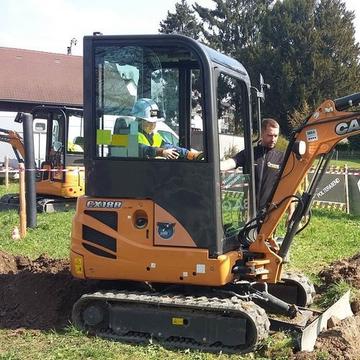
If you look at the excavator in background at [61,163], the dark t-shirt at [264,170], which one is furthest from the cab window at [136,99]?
the excavator in background at [61,163]

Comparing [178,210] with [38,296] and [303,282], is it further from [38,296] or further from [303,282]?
[38,296]

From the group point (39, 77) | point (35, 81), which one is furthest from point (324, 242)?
point (39, 77)

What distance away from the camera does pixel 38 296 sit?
6.52 m

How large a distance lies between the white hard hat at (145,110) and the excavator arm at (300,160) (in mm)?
1224

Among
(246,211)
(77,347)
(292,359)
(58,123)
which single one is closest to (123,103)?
(246,211)

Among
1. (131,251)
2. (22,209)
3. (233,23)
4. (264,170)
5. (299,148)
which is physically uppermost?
(233,23)

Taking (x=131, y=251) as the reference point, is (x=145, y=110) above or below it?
above

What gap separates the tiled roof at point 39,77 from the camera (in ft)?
101

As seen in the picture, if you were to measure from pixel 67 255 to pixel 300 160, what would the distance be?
450 cm

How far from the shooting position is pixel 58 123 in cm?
1490

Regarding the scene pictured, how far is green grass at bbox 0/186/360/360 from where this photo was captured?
5188mm

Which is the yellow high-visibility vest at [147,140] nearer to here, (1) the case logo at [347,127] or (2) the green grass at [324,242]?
(1) the case logo at [347,127]

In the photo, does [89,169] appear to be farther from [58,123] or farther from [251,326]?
[58,123]

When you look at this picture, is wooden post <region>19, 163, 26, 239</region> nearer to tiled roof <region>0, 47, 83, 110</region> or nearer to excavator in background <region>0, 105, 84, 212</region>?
excavator in background <region>0, 105, 84, 212</region>
